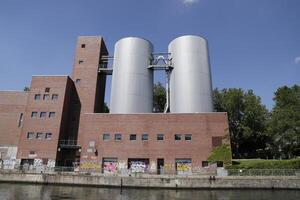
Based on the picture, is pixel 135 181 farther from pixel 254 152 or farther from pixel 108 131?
pixel 254 152

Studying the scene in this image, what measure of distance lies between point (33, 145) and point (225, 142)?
110 feet

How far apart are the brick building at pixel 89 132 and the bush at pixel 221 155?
2.96 feet

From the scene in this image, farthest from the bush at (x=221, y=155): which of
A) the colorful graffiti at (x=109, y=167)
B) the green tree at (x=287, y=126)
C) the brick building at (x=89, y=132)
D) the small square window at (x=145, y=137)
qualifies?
the colorful graffiti at (x=109, y=167)

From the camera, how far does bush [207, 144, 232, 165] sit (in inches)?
1737

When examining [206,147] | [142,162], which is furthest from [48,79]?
[206,147]

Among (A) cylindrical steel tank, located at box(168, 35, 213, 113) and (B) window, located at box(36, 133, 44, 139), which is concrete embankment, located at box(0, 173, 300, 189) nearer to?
(B) window, located at box(36, 133, 44, 139)

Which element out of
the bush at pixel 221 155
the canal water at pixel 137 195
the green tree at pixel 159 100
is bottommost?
the canal water at pixel 137 195

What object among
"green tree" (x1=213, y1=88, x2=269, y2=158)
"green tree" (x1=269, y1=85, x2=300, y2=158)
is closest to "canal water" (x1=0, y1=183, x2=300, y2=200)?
"green tree" (x1=269, y1=85, x2=300, y2=158)

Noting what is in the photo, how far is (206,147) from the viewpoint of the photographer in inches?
1805

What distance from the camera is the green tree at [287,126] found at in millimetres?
51062

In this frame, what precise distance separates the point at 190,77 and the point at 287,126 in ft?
66.9

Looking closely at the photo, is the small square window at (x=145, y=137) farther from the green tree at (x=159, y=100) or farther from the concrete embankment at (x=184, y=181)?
the green tree at (x=159, y=100)

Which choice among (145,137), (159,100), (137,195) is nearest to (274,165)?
(145,137)

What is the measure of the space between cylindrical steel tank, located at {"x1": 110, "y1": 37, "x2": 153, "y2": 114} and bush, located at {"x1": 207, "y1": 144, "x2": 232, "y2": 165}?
15.3m
